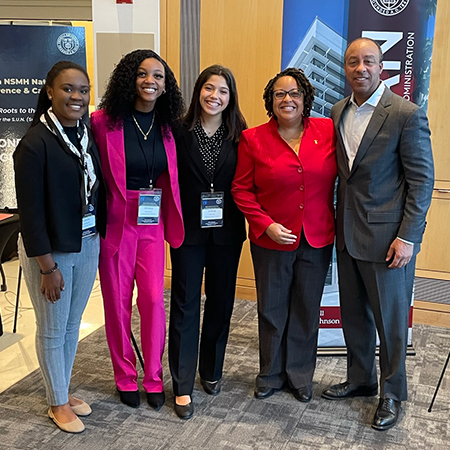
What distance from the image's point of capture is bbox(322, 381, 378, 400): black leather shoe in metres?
2.86

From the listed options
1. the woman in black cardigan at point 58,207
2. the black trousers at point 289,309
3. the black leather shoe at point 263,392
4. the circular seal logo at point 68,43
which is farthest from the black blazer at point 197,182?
the circular seal logo at point 68,43

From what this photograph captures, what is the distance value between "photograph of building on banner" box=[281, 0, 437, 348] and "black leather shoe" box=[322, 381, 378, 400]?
1.90 feet

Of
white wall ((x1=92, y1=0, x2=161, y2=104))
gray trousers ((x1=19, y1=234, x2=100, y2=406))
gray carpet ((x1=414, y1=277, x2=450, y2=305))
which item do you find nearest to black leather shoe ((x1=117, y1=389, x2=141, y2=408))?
gray trousers ((x1=19, y1=234, x2=100, y2=406))

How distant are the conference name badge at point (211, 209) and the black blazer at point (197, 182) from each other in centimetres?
2

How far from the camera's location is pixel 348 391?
287cm

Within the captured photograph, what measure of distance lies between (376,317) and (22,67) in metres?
2.63

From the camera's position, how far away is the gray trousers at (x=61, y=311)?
2.32 metres

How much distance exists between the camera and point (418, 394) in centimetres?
295

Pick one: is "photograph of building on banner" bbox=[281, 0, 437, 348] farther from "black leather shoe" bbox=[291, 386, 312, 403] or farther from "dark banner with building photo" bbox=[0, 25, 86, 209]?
"dark banner with building photo" bbox=[0, 25, 86, 209]

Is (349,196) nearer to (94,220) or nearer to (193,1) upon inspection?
(94,220)

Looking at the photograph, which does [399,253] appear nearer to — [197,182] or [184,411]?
[197,182]

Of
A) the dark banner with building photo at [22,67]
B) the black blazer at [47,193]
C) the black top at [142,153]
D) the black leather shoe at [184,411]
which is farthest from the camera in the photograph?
the dark banner with building photo at [22,67]

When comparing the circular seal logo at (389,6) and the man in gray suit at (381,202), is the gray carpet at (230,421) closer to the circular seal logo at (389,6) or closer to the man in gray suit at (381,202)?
the man in gray suit at (381,202)

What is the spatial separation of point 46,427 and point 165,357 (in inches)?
36.7
